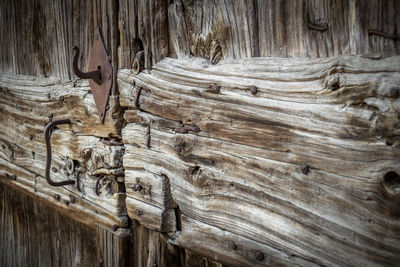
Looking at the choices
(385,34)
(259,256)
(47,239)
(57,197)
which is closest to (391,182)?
(385,34)

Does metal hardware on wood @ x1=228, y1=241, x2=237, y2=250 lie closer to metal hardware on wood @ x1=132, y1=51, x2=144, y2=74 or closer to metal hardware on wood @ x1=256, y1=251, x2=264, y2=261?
metal hardware on wood @ x1=256, y1=251, x2=264, y2=261

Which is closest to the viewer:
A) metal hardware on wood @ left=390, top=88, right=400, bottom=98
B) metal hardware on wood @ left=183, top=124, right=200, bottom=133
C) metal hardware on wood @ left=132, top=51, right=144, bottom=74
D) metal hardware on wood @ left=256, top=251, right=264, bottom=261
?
metal hardware on wood @ left=390, top=88, right=400, bottom=98

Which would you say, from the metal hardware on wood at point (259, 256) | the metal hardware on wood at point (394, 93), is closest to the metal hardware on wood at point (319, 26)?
the metal hardware on wood at point (394, 93)

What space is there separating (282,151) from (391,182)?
26cm

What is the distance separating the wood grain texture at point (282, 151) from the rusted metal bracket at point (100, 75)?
14 centimetres

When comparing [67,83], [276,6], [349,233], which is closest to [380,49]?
[276,6]

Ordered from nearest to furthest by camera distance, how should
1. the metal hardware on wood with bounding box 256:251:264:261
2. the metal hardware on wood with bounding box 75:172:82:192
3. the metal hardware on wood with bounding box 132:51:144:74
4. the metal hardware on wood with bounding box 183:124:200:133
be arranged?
the metal hardware on wood with bounding box 256:251:264:261 → the metal hardware on wood with bounding box 183:124:200:133 → the metal hardware on wood with bounding box 132:51:144:74 → the metal hardware on wood with bounding box 75:172:82:192

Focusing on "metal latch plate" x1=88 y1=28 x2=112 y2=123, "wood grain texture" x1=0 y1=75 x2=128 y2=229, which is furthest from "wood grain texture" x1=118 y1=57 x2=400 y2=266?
"wood grain texture" x1=0 y1=75 x2=128 y2=229

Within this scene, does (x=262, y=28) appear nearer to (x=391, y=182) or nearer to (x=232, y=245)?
(x=391, y=182)

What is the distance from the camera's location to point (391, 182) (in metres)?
0.76

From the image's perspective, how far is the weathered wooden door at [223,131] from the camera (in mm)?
788

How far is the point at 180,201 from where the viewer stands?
124cm

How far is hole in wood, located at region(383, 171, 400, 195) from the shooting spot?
74cm

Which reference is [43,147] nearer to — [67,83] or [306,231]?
[67,83]
